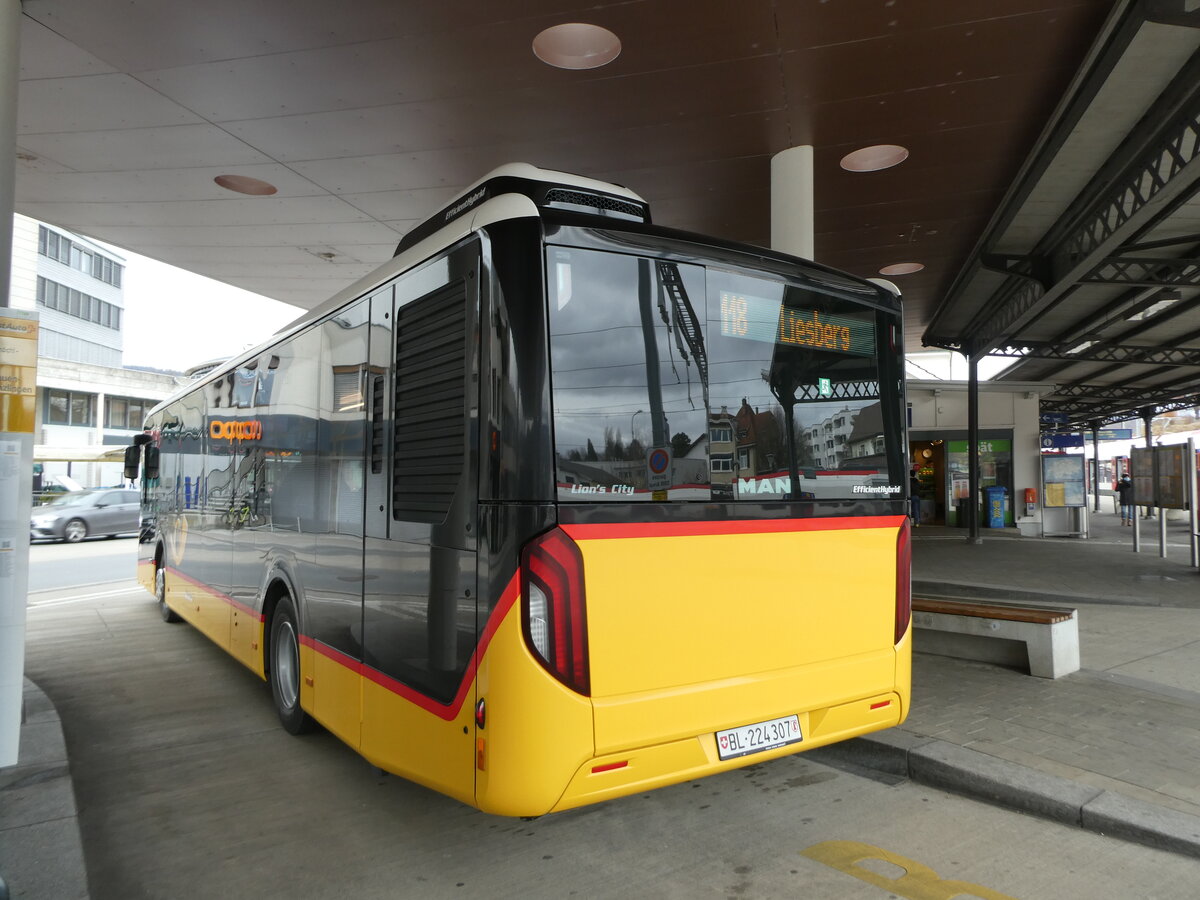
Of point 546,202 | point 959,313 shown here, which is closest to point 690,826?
point 546,202

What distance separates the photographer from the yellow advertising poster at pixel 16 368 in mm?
3738

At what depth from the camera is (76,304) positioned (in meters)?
57.2

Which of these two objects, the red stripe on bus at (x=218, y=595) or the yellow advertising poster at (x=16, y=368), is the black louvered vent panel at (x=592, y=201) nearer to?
the yellow advertising poster at (x=16, y=368)

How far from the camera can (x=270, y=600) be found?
5.68 m

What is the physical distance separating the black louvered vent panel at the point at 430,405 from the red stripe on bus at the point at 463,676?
561 millimetres

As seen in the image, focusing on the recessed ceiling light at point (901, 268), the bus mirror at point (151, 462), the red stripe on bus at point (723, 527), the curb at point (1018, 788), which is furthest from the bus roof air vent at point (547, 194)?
the recessed ceiling light at point (901, 268)

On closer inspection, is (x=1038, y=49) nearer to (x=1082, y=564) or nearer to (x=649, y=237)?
(x=649, y=237)

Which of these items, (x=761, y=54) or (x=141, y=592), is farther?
(x=141, y=592)

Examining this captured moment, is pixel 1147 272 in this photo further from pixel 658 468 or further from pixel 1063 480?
pixel 658 468

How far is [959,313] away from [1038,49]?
1264cm

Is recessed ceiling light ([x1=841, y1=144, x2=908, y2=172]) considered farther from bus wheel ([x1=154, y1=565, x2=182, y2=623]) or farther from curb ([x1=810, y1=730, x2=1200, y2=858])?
bus wheel ([x1=154, y1=565, x2=182, y2=623])

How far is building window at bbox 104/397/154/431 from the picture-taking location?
52.8 metres

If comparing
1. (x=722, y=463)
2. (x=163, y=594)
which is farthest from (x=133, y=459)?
(x=722, y=463)

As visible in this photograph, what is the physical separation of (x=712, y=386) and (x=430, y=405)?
4.21 ft
